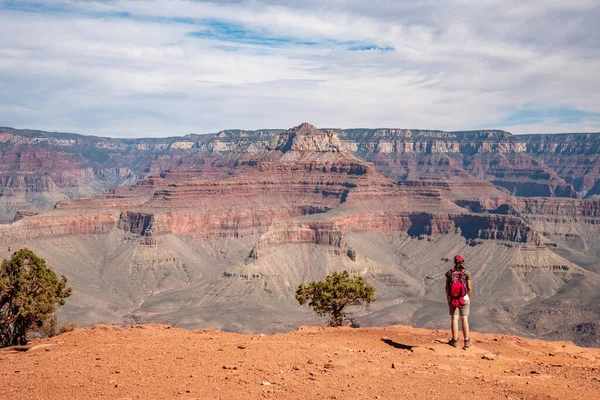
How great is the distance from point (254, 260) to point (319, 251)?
72.4 feet

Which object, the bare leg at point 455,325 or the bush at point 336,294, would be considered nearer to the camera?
the bare leg at point 455,325

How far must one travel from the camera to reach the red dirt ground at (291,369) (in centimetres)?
2111

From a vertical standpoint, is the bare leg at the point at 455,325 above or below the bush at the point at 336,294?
above

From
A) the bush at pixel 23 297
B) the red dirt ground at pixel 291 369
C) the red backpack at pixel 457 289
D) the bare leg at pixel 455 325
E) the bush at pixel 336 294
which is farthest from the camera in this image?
the bush at pixel 336 294

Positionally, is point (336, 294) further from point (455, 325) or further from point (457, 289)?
point (457, 289)

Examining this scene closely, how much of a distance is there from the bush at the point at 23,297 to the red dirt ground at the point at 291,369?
10106mm

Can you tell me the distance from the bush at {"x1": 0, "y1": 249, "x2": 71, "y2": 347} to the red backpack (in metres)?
27.1

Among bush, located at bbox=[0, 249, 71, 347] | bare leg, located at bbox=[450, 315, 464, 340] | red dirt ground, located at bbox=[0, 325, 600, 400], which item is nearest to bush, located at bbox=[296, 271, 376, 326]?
bush, located at bbox=[0, 249, 71, 347]

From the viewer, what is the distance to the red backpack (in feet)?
91.1

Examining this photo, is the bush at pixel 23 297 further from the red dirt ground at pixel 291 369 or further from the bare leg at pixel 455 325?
the bare leg at pixel 455 325

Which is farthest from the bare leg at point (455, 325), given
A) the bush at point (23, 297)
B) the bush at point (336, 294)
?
the bush at point (336, 294)

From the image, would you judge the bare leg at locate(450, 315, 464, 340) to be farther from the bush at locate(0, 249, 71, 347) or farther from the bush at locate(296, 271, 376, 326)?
the bush at locate(296, 271, 376, 326)

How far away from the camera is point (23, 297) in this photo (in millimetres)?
40500

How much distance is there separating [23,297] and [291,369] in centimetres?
2442
